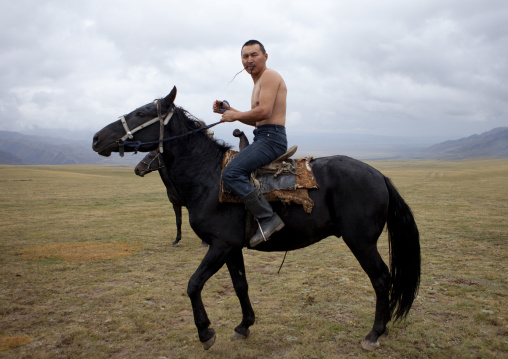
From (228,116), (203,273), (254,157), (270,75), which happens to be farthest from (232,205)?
(270,75)

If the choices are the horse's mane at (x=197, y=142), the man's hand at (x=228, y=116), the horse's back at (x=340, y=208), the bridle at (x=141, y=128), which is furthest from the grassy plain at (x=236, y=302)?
the man's hand at (x=228, y=116)

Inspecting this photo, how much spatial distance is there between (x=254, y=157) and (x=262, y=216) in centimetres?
76

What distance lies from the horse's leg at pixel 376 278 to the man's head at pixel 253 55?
259 centimetres

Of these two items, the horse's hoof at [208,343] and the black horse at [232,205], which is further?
the horse's hoof at [208,343]

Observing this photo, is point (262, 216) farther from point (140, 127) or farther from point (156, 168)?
point (140, 127)

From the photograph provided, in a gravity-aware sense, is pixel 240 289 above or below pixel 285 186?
below

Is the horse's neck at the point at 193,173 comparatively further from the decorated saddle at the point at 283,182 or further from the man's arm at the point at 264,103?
the man's arm at the point at 264,103

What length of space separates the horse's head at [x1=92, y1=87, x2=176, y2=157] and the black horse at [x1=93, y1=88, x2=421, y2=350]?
0.5 inches

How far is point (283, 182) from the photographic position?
14.7ft

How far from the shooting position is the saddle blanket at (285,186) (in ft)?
14.4

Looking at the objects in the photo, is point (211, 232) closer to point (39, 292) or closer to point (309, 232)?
point (309, 232)

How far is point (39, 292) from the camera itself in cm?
665

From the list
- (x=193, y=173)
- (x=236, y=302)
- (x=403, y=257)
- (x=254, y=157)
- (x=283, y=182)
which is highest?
(x=254, y=157)

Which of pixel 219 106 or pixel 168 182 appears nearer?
pixel 219 106
